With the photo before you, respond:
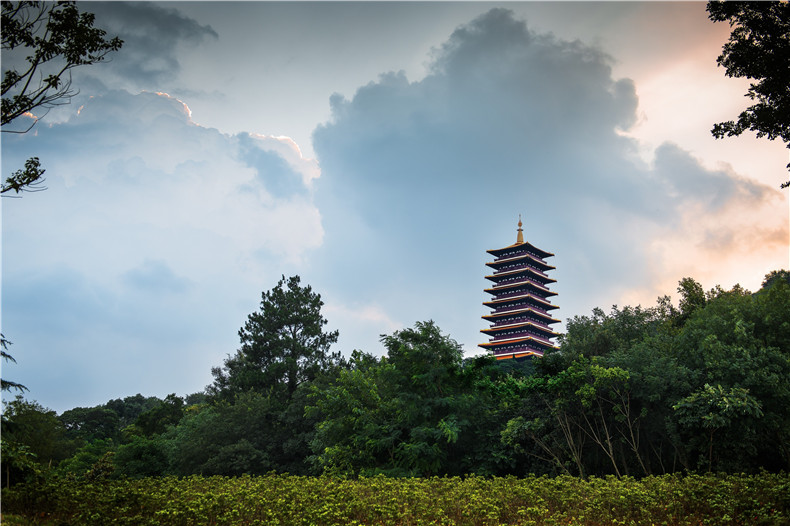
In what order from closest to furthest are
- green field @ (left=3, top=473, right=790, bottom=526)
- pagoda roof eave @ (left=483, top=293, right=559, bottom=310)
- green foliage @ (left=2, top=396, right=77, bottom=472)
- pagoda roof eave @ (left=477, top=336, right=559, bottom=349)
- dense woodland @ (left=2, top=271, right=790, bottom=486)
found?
green field @ (left=3, top=473, right=790, bottom=526) → dense woodland @ (left=2, top=271, right=790, bottom=486) → green foliage @ (left=2, top=396, right=77, bottom=472) → pagoda roof eave @ (left=477, top=336, right=559, bottom=349) → pagoda roof eave @ (left=483, top=293, right=559, bottom=310)

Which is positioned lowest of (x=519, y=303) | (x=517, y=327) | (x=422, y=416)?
(x=422, y=416)

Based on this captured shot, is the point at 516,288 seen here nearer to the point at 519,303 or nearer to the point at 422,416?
the point at 519,303

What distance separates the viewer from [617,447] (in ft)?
58.5

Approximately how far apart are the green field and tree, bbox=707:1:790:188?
20.9 ft

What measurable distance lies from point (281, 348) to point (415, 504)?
2412 cm

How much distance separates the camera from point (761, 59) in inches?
425

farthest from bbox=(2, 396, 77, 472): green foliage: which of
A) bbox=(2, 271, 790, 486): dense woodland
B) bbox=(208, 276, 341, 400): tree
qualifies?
bbox=(208, 276, 341, 400): tree

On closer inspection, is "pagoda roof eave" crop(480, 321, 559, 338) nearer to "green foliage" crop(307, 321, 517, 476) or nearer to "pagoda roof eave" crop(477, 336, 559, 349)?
"pagoda roof eave" crop(477, 336, 559, 349)

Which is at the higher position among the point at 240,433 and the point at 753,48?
the point at 753,48

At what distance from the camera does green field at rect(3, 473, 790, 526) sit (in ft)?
30.9

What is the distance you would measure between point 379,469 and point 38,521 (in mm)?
11641

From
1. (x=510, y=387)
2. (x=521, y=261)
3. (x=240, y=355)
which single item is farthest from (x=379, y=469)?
(x=521, y=261)

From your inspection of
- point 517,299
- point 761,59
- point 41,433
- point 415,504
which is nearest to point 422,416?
point 415,504

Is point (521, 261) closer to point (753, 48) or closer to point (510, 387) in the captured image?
point (510, 387)
